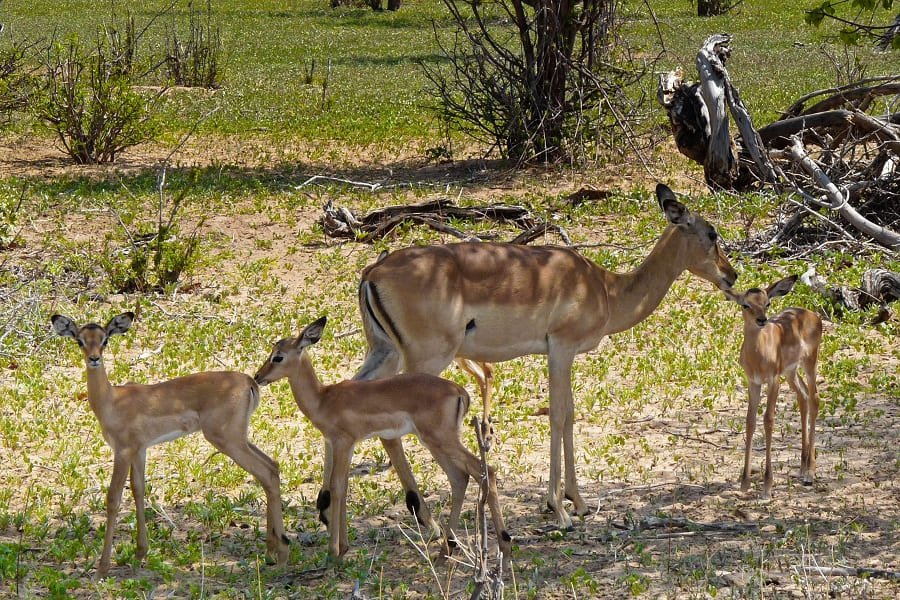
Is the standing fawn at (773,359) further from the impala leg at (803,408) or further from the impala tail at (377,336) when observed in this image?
the impala tail at (377,336)

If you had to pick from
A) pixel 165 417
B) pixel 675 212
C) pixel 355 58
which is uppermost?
pixel 675 212

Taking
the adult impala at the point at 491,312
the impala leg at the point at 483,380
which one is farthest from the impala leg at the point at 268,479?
the impala leg at the point at 483,380

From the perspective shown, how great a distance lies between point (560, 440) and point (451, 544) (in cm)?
86

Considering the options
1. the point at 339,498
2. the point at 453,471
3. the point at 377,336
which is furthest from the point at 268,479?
the point at 377,336

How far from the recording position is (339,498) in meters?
5.19

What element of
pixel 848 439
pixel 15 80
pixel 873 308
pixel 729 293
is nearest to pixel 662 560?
pixel 729 293

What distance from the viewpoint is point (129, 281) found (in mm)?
9383

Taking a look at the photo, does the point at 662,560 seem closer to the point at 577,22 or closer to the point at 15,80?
the point at 577,22

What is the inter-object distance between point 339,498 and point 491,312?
1225mm

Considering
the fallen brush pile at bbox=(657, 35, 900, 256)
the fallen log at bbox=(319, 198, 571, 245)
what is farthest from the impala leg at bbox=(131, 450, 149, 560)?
the fallen brush pile at bbox=(657, 35, 900, 256)

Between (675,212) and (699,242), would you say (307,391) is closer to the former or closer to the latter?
(675,212)

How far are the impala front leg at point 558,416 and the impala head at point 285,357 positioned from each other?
48.9 inches

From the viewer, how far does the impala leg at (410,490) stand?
218 inches

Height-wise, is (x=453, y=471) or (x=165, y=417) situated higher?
(x=165, y=417)
